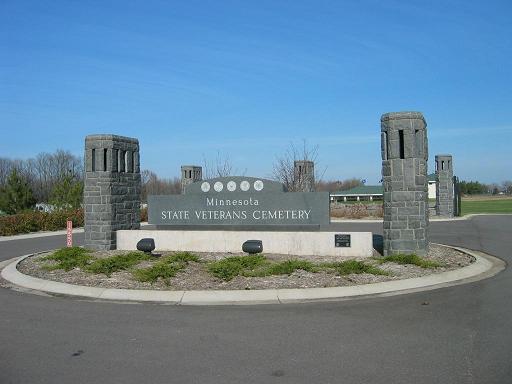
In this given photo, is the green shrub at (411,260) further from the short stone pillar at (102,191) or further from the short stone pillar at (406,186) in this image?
the short stone pillar at (102,191)

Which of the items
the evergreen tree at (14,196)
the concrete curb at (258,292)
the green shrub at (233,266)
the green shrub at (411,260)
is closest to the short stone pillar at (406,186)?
the green shrub at (411,260)

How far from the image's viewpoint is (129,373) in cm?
511

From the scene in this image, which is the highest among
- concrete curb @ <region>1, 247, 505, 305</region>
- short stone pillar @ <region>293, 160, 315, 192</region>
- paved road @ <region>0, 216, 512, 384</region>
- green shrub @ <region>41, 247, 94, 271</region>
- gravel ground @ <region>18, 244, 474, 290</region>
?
short stone pillar @ <region>293, 160, 315, 192</region>

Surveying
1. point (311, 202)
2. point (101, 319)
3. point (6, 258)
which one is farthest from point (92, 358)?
point (6, 258)

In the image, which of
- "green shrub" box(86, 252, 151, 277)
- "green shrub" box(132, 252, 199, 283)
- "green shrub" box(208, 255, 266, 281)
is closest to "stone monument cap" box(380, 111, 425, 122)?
"green shrub" box(208, 255, 266, 281)

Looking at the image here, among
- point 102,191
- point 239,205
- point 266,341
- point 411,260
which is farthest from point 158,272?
point 411,260

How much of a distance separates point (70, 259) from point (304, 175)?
18141 millimetres

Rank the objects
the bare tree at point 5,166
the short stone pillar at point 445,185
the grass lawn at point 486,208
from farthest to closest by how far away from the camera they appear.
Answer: the bare tree at point 5,166, the grass lawn at point 486,208, the short stone pillar at point 445,185

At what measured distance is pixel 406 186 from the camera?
12.4 meters

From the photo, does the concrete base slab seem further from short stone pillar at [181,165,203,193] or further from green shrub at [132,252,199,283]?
short stone pillar at [181,165,203,193]

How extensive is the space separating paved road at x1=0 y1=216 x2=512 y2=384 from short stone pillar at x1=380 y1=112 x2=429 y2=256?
11.3 ft

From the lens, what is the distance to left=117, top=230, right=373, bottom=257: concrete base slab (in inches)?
509

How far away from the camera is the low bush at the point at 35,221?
83.3 ft

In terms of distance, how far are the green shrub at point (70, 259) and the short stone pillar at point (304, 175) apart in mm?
16309
